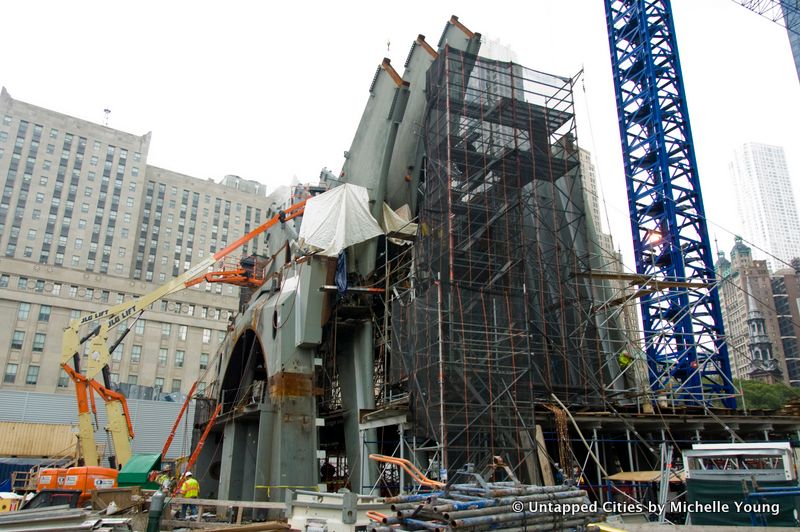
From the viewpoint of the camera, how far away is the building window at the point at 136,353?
3022 inches

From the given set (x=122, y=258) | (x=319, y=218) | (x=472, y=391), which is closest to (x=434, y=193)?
(x=319, y=218)

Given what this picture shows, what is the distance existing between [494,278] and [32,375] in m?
69.0

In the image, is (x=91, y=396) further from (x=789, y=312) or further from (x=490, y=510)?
(x=789, y=312)

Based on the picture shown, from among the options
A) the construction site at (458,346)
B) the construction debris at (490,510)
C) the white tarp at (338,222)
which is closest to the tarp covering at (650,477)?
the construction site at (458,346)

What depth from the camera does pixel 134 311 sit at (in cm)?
2936

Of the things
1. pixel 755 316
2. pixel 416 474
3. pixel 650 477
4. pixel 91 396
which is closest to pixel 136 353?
pixel 91 396

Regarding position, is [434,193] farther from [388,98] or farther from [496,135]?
[388,98]

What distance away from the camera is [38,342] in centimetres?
7162

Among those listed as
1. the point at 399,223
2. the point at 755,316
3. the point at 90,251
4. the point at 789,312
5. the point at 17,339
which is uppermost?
the point at 90,251

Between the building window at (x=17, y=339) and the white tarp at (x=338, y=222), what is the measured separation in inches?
2427

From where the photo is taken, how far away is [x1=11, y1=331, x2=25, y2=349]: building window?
70.0 m

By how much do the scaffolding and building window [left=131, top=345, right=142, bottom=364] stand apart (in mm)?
65196

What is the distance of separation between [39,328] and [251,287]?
49.1 m

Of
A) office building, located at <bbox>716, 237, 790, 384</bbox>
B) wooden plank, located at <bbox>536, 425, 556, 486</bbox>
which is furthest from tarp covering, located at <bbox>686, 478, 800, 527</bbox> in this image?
office building, located at <bbox>716, 237, 790, 384</bbox>
